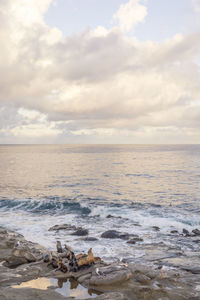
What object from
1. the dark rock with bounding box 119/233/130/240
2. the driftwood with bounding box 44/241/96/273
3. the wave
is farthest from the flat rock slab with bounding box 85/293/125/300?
the wave

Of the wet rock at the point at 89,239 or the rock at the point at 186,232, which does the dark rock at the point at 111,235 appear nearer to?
the wet rock at the point at 89,239

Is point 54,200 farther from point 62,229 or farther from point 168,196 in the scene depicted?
point 168,196

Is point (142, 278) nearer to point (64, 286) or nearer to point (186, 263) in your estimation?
point (64, 286)

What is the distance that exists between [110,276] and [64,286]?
2230mm

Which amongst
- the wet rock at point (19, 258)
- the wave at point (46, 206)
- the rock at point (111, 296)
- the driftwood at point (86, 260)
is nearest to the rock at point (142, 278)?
the rock at point (111, 296)

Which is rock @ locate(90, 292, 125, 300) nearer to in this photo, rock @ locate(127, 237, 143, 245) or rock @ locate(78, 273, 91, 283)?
rock @ locate(78, 273, 91, 283)

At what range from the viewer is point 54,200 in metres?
39.8

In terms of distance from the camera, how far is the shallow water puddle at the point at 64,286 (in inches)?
438

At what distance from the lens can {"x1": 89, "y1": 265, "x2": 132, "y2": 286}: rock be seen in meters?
11.9

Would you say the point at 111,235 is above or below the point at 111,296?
below

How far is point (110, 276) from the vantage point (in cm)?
1221

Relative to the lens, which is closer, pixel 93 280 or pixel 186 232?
pixel 93 280

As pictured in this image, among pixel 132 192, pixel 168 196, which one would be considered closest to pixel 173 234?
pixel 168 196

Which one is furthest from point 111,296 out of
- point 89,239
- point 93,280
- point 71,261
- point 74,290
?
point 89,239
